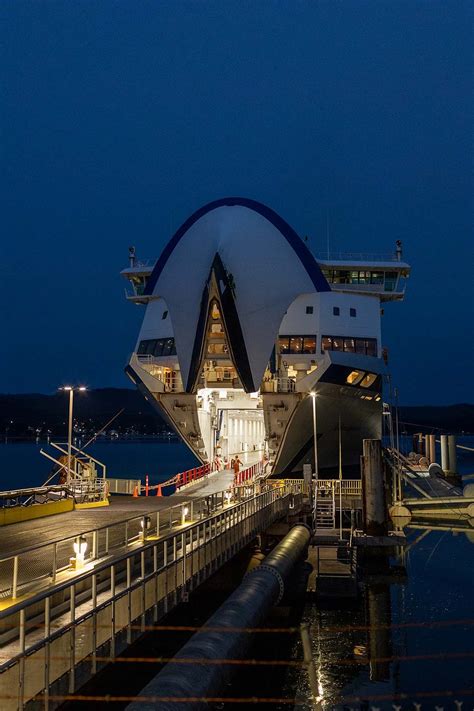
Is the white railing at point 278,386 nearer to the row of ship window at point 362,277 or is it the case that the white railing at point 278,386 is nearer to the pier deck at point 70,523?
the pier deck at point 70,523

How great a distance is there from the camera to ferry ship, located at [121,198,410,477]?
32.2 meters

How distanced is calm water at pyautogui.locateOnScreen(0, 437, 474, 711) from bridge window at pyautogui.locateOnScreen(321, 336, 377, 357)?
46.6 feet

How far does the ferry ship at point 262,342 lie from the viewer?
32250mm

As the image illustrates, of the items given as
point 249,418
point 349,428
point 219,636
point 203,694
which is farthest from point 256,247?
point 203,694

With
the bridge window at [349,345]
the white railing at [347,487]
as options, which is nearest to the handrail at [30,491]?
the white railing at [347,487]

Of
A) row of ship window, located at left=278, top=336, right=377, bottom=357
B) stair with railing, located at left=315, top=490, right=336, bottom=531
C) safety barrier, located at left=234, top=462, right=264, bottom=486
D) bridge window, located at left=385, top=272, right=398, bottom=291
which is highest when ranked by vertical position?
bridge window, located at left=385, top=272, right=398, bottom=291

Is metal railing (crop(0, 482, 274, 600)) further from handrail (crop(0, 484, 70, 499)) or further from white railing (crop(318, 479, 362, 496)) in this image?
white railing (crop(318, 479, 362, 496))

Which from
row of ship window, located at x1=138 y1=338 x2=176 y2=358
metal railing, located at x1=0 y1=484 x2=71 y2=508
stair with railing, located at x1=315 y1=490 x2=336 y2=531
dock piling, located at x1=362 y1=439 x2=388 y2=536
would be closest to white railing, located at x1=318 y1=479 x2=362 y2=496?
stair with railing, located at x1=315 y1=490 x2=336 y2=531

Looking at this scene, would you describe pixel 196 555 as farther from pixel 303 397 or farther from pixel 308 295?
pixel 308 295

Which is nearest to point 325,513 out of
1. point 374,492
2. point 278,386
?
point 374,492

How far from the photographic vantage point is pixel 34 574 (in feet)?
37.4

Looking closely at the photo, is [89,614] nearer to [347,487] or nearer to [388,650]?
[388,650]

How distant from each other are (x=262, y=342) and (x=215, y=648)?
21491mm

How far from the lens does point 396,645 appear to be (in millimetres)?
17438
